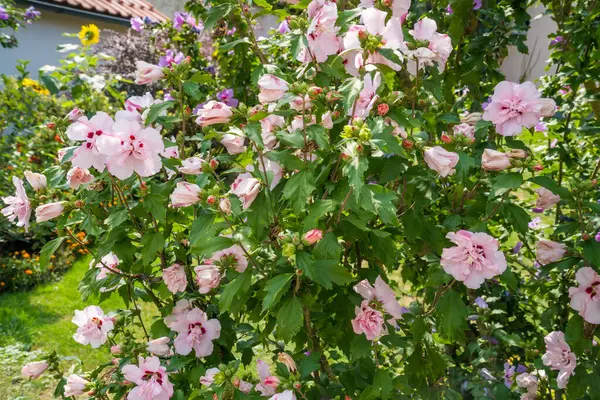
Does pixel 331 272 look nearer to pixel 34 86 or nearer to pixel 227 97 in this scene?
pixel 227 97

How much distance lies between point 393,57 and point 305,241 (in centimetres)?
46

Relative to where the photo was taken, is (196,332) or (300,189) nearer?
(300,189)

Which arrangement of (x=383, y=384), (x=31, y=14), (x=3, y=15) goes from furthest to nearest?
1. (x=31, y=14)
2. (x=3, y=15)
3. (x=383, y=384)

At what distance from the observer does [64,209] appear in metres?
1.60

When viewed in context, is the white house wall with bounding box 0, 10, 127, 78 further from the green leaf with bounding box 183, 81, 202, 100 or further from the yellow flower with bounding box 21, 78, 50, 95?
the green leaf with bounding box 183, 81, 202, 100

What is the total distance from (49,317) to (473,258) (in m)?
3.79

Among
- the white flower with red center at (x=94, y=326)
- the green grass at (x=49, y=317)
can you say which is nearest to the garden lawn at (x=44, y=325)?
the green grass at (x=49, y=317)

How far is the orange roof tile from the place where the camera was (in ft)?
28.9

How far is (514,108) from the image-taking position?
4.82 feet

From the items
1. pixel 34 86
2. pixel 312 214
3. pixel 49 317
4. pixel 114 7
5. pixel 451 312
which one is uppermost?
pixel 312 214

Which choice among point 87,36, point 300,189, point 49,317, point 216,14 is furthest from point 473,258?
point 49,317

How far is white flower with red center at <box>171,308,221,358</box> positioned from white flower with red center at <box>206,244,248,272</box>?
0.25 meters

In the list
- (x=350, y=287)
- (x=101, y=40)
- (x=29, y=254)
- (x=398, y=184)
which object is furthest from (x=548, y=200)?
(x=101, y=40)

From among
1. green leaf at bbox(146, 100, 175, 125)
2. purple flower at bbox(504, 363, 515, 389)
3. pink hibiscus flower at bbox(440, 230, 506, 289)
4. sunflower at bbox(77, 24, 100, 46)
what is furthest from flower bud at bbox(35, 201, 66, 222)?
sunflower at bbox(77, 24, 100, 46)
